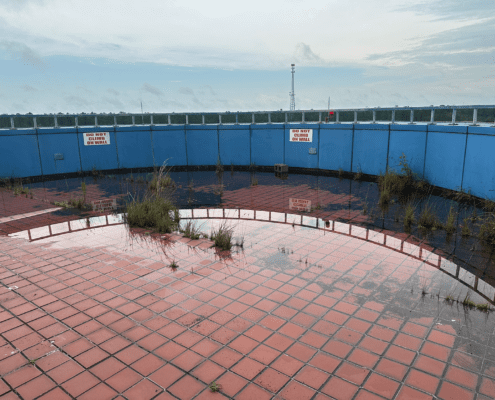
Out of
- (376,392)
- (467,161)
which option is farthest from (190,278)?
(467,161)

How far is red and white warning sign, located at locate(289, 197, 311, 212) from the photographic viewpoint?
9.05m

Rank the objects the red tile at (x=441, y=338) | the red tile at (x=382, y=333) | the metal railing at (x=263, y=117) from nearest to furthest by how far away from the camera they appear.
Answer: the red tile at (x=441, y=338) → the red tile at (x=382, y=333) → the metal railing at (x=263, y=117)

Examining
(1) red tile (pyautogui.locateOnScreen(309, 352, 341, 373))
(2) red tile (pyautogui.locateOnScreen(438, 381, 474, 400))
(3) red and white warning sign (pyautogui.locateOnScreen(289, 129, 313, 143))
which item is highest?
(3) red and white warning sign (pyautogui.locateOnScreen(289, 129, 313, 143))

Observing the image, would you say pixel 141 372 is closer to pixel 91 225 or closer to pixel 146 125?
pixel 91 225

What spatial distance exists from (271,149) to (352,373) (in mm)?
12294

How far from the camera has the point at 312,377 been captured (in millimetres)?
3299

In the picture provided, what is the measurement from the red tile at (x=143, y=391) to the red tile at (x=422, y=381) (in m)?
2.19

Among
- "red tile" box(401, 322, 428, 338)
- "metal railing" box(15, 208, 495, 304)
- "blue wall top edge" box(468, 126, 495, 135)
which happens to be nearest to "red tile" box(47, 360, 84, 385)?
"red tile" box(401, 322, 428, 338)

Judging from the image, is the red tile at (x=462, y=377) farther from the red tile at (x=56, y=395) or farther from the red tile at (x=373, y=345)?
the red tile at (x=56, y=395)

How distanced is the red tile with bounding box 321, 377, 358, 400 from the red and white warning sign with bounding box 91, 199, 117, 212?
7.52 meters

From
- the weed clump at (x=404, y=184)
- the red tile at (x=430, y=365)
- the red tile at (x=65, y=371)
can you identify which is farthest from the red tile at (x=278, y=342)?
the weed clump at (x=404, y=184)

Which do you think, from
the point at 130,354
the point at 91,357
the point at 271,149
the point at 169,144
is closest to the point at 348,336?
the point at 130,354

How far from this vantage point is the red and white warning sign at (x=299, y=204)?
29.7 ft

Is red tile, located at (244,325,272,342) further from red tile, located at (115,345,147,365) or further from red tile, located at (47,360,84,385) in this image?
red tile, located at (47,360,84,385)
